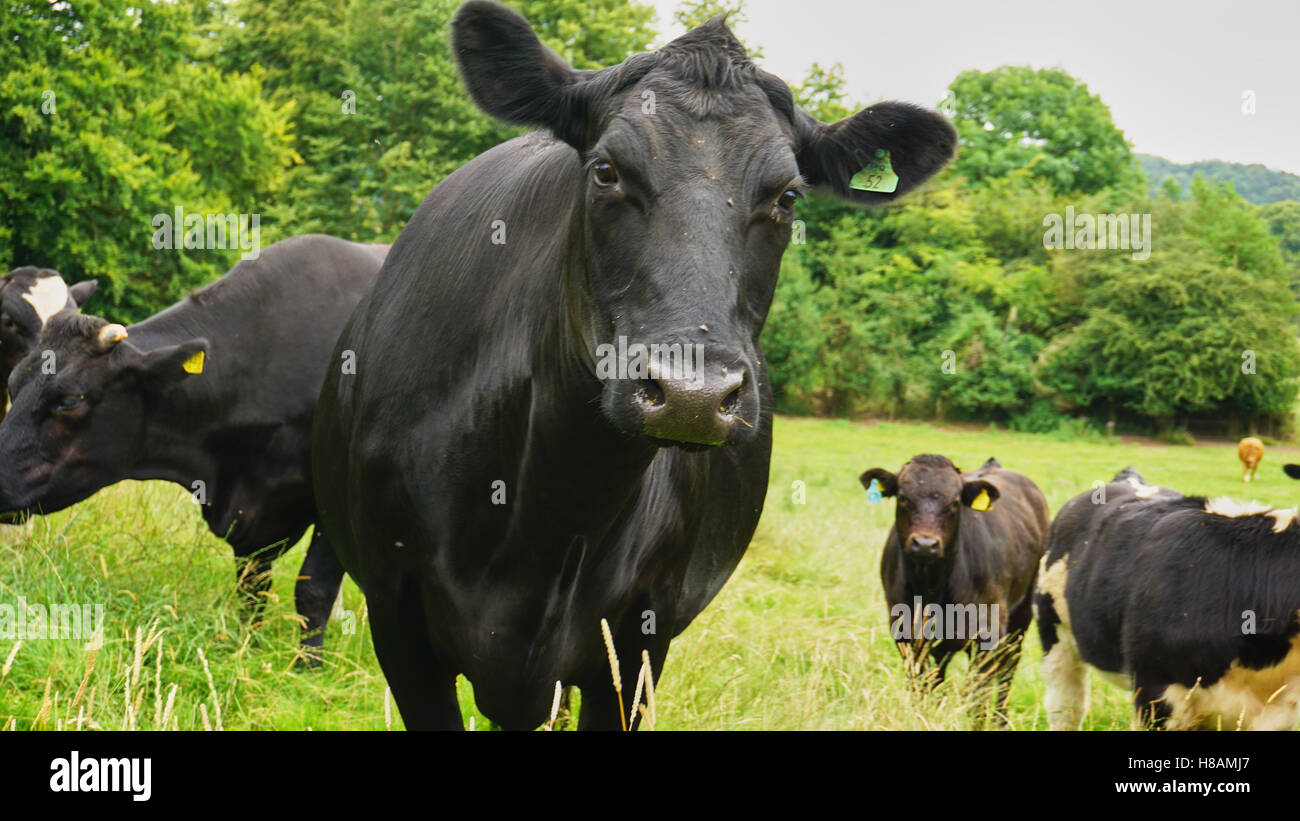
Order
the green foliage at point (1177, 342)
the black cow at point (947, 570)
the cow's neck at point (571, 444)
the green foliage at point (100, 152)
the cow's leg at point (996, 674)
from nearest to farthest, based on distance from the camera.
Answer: the cow's neck at point (571, 444), the cow's leg at point (996, 674), the black cow at point (947, 570), the green foliage at point (100, 152), the green foliage at point (1177, 342)

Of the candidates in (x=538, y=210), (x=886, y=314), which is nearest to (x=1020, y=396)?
(x=886, y=314)

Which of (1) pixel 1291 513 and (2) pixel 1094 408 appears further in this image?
(2) pixel 1094 408

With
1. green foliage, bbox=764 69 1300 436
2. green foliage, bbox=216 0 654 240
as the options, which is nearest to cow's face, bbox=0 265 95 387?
green foliage, bbox=216 0 654 240

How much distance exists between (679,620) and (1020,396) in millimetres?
37221

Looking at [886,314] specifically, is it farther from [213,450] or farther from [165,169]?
[213,450]

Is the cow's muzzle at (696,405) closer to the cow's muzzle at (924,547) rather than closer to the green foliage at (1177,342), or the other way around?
the cow's muzzle at (924,547)

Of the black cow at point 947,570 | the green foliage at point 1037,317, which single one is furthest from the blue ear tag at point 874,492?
the green foliage at point 1037,317

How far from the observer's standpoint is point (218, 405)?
21.9 ft

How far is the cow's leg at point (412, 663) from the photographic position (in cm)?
339

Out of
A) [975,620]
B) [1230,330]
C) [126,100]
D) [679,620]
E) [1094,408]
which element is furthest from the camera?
[1094,408]

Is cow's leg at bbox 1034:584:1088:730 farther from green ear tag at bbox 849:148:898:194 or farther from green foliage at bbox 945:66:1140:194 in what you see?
green foliage at bbox 945:66:1140:194

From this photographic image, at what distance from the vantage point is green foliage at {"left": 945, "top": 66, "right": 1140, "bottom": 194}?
48.8 metres

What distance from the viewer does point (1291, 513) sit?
21.1 ft
